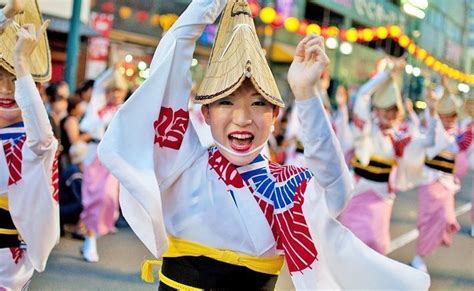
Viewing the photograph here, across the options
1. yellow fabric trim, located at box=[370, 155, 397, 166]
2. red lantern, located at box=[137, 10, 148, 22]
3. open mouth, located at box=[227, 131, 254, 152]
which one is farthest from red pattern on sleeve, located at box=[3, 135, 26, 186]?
red lantern, located at box=[137, 10, 148, 22]

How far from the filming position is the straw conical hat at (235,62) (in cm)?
269

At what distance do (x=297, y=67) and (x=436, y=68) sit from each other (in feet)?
70.2

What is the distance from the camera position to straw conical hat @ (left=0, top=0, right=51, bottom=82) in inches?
129

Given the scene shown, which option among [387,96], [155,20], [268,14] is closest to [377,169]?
[387,96]

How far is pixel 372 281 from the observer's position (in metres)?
2.49

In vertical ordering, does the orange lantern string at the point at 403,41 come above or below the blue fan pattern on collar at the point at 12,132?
below

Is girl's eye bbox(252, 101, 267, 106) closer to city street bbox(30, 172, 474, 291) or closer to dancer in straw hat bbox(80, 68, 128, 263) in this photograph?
city street bbox(30, 172, 474, 291)

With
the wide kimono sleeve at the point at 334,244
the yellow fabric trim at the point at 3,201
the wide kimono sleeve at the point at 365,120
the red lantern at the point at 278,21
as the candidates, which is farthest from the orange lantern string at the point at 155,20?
the wide kimono sleeve at the point at 334,244

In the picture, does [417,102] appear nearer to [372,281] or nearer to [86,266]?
[86,266]

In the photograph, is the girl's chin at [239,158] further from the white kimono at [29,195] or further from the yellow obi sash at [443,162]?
the yellow obi sash at [443,162]

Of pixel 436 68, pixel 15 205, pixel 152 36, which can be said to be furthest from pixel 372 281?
pixel 436 68

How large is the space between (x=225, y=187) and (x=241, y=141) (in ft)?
0.60

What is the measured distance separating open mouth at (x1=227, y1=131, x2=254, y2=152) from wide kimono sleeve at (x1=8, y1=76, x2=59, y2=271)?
89 cm

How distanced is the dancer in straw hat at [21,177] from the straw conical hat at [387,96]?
3911mm
